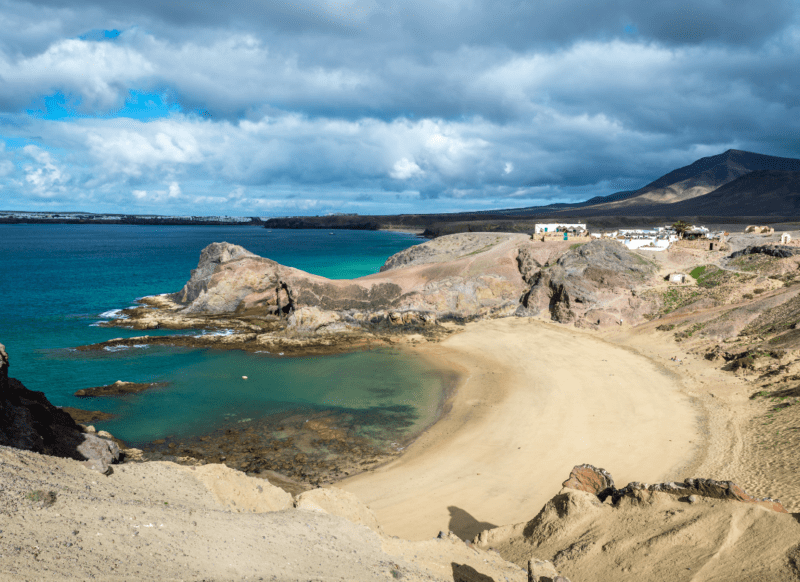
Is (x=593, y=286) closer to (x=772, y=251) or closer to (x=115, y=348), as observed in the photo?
(x=772, y=251)

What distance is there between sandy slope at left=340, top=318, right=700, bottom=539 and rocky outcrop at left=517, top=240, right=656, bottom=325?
23.4ft

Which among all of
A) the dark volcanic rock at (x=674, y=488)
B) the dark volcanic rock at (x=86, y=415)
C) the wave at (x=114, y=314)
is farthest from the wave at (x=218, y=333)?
the dark volcanic rock at (x=674, y=488)

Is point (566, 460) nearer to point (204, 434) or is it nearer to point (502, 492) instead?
point (502, 492)

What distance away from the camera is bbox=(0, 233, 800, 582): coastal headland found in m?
8.84

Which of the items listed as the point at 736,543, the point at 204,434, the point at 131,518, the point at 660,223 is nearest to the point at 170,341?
the point at 204,434

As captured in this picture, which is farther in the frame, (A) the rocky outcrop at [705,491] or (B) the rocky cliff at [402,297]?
(B) the rocky cliff at [402,297]

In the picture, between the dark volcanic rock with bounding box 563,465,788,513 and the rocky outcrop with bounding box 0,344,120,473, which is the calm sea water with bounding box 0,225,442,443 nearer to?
the rocky outcrop with bounding box 0,344,120,473

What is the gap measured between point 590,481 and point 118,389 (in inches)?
1118

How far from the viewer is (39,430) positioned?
51.4ft

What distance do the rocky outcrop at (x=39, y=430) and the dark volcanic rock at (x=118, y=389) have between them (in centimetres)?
1151

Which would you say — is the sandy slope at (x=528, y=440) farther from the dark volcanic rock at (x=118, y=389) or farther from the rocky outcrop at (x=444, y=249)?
the rocky outcrop at (x=444, y=249)

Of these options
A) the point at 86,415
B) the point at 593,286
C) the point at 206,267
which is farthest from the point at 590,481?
the point at 206,267

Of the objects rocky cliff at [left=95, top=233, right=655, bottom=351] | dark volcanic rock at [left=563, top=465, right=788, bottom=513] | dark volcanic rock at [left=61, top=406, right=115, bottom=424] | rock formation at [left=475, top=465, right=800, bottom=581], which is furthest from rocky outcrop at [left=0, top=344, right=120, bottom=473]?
rocky cliff at [left=95, top=233, right=655, bottom=351]

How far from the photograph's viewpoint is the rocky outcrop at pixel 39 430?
14023mm
